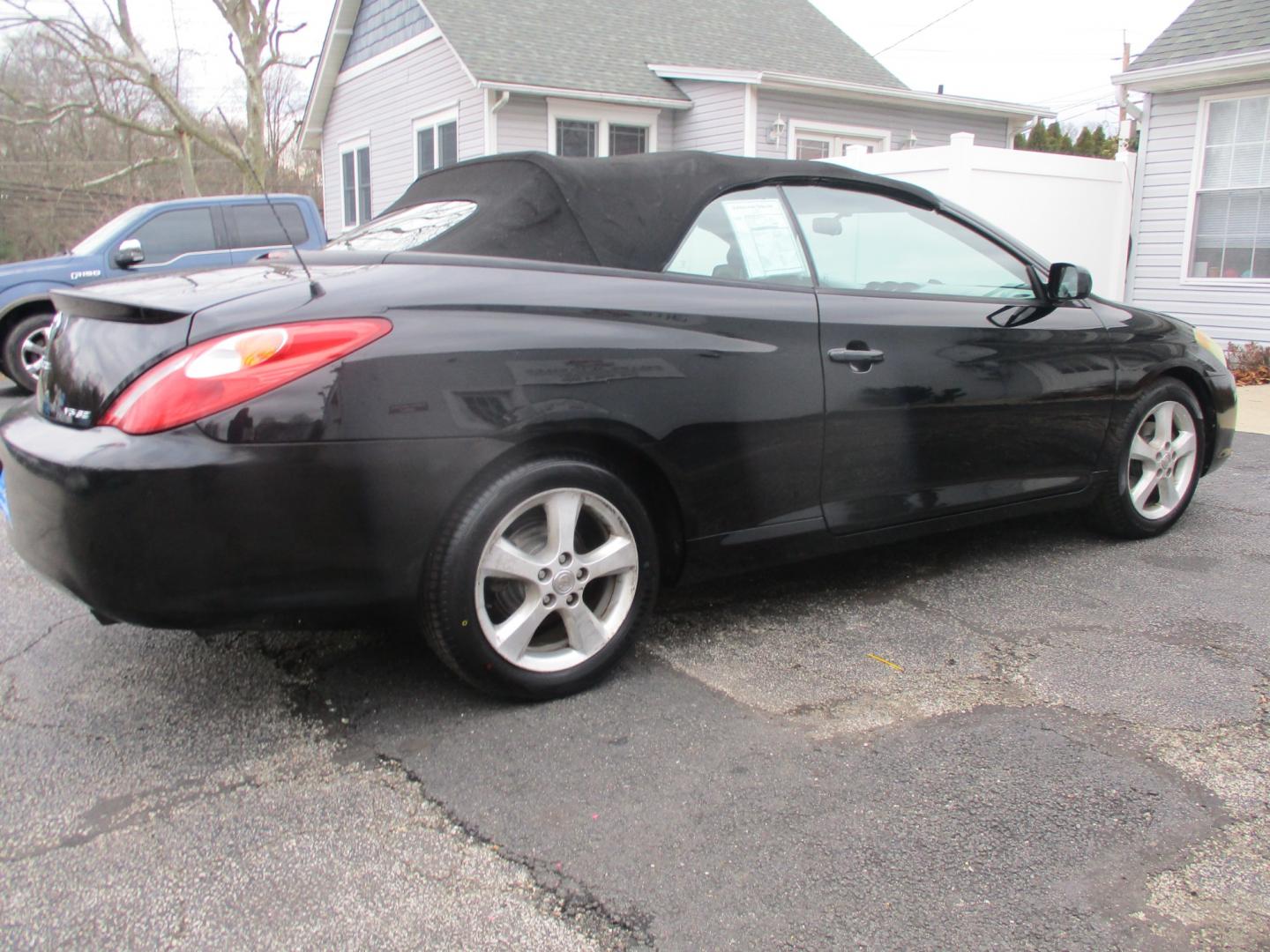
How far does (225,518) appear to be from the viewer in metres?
2.29

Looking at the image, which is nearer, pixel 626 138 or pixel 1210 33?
pixel 1210 33

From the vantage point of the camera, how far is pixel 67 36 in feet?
82.4

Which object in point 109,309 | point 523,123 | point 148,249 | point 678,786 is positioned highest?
point 523,123

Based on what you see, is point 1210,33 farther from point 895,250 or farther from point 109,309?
point 109,309

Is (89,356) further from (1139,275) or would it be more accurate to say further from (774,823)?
(1139,275)

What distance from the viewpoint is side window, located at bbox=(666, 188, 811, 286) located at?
316cm

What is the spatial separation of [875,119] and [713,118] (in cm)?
306

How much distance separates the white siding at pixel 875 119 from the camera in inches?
614

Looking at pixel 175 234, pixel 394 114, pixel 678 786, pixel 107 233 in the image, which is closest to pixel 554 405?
pixel 678 786

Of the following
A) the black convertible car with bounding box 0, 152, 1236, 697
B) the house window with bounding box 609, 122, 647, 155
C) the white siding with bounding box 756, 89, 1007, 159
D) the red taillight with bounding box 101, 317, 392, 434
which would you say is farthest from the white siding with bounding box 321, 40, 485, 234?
the red taillight with bounding box 101, 317, 392, 434

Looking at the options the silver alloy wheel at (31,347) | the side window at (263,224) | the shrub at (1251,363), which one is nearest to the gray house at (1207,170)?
the shrub at (1251,363)

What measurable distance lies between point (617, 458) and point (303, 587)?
94cm

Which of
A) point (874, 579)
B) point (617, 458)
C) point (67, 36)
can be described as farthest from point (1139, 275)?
point (67, 36)

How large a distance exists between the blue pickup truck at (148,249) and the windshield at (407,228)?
616cm
